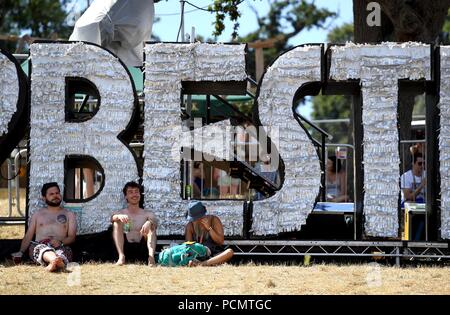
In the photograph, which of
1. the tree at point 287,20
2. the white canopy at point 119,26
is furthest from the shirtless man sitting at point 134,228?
the tree at point 287,20

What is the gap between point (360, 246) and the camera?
1067cm

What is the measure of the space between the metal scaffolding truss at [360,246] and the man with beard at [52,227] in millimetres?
1089

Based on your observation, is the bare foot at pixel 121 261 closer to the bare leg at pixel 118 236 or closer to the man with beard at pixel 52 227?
the bare leg at pixel 118 236

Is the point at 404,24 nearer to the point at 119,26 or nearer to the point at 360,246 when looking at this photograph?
the point at 119,26

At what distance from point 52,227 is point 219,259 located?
2.00 metres

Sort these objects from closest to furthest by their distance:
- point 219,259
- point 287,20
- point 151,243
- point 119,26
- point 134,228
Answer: point 219,259, point 151,243, point 134,228, point 119,26, point 287,20

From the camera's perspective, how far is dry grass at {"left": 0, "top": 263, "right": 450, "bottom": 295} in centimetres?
816

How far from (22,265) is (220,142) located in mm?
2733

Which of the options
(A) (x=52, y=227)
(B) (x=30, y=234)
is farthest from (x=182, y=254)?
(B) (x=30, y=234)

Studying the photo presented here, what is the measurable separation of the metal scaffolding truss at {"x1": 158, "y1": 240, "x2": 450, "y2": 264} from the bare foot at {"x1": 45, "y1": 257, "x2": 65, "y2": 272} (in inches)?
58.2

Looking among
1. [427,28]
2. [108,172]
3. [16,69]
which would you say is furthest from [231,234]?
[427,28]

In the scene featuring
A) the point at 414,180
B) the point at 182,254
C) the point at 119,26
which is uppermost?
the point at 119,26

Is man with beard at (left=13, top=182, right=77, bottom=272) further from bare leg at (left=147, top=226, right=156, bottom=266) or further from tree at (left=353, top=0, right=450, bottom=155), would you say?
tree at (left=353, top=0, right=450, bottom=155)

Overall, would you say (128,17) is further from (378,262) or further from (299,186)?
(378,262)
